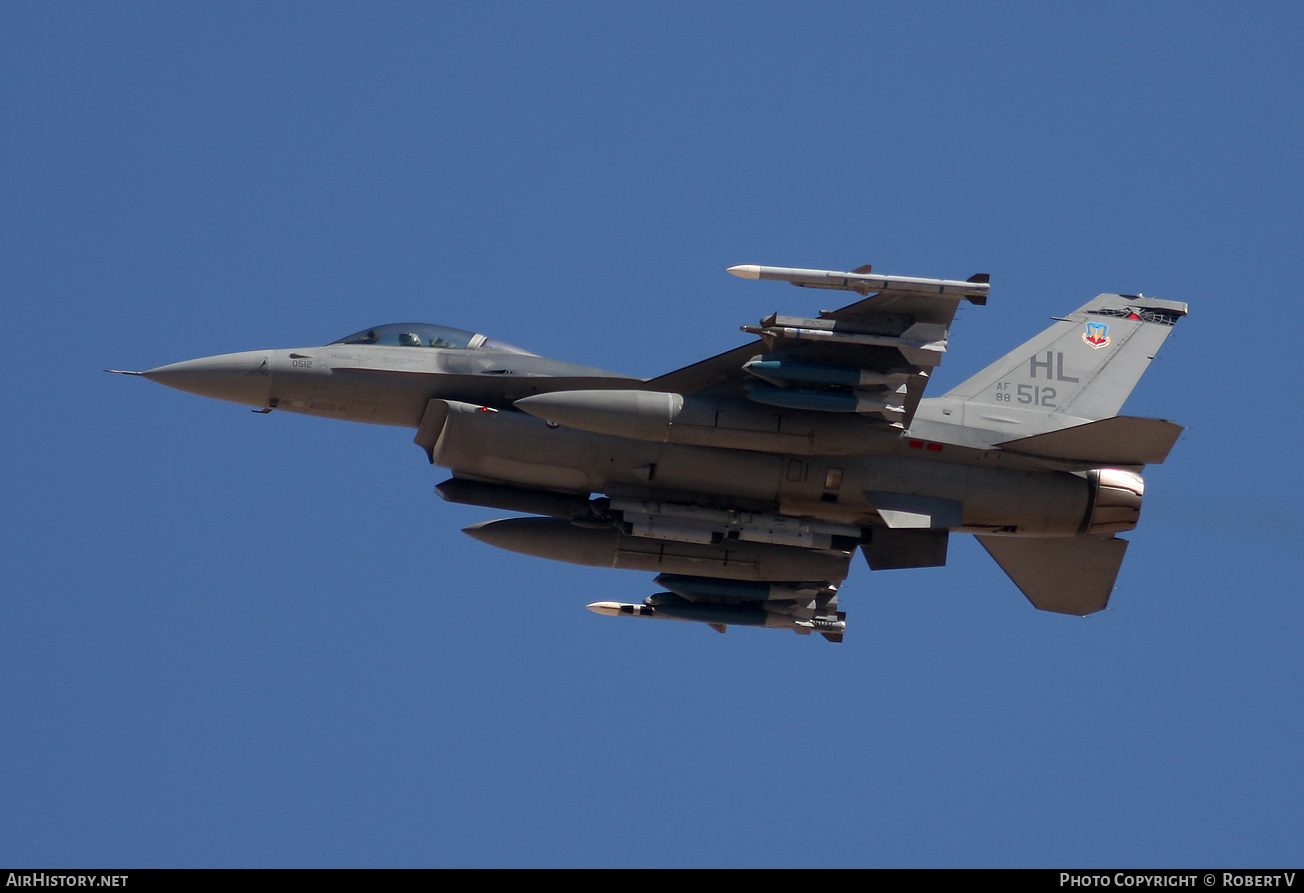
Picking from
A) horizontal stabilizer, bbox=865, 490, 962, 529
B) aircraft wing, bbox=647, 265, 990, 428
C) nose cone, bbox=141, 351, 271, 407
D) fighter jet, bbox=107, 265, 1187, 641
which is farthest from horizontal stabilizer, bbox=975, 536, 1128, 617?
nose cone, bbox=141, 351, 271, 407

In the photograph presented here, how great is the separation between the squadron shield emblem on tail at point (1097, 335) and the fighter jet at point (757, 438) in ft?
3.13

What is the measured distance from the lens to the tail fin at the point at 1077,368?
60.1 ft

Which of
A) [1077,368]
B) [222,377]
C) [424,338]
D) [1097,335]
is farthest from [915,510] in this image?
[222,377]

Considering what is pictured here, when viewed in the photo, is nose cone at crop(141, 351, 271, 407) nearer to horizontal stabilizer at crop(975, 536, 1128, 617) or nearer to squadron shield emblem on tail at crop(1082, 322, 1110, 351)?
horizontal stabilizer at crop(975, 536, 1128, 617)

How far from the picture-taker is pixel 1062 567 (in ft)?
62.5

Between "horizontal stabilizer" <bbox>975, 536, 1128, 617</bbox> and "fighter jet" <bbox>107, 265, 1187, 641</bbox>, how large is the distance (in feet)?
3.00

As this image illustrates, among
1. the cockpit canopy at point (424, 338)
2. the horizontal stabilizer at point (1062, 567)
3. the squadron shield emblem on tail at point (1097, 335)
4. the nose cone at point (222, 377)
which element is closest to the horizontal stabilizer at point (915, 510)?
the horizontal stabilizer at point (1062, 567)

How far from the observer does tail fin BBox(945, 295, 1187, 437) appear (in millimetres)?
18328

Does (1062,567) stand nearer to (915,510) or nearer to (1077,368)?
(1077,368)

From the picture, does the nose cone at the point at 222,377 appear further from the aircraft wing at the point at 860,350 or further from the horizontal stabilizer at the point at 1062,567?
the horizontal stabilizer at the point at 1062,567

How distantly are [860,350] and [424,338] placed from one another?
5.04m
